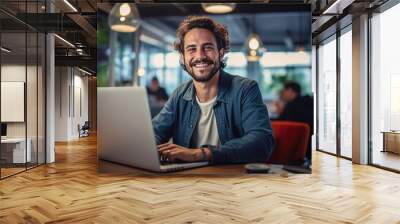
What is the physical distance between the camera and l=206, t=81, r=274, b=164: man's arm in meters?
6.27

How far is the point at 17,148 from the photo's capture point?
6.92m

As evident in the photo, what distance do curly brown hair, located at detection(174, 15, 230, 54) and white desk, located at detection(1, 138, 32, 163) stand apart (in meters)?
3.21

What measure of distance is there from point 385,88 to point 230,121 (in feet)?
10.3

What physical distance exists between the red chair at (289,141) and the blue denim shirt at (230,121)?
12cm

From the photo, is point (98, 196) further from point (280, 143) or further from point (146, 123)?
point (280, 143)

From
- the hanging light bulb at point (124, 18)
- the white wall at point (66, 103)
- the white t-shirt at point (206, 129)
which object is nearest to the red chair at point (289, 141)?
the white t-shirt at point (206, 129)

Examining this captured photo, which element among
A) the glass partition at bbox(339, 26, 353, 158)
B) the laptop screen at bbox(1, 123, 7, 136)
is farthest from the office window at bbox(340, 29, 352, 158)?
the laptop screen at bbox(1, 123, 7, 136)

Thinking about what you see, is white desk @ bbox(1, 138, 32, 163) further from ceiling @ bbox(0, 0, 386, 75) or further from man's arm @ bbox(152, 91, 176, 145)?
man's arm @ bbox(152, 91, 176, 145)

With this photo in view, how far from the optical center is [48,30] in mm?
7781

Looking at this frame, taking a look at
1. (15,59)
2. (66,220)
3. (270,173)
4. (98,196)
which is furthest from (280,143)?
(15,59)

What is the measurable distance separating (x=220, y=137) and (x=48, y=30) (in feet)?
13.6

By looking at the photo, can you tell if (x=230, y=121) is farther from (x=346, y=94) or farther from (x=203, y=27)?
(x=346, y=94)

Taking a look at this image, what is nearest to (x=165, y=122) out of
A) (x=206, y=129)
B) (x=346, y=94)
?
(x=206, y=129)

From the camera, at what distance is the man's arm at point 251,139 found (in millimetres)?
6273
